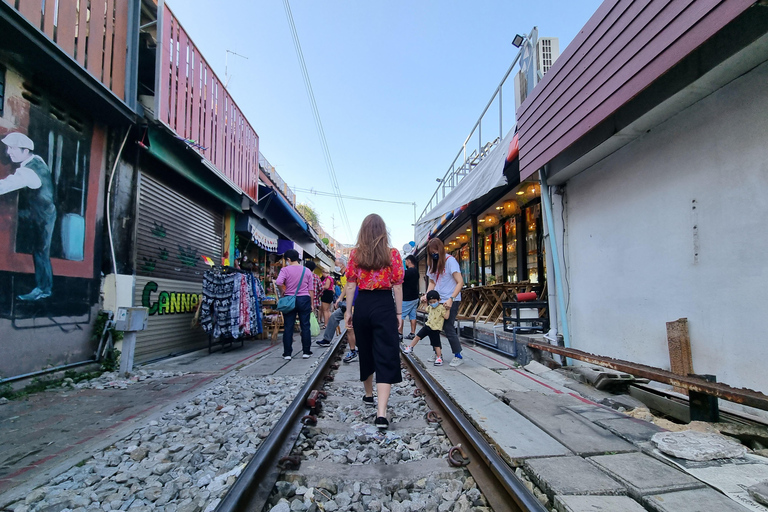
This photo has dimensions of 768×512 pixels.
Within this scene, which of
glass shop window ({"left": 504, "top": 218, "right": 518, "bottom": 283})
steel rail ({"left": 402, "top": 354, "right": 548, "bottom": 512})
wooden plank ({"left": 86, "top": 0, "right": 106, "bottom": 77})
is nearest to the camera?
steel rail ({"left": 402, "top": 354, "right": 548, "bottom": 512})

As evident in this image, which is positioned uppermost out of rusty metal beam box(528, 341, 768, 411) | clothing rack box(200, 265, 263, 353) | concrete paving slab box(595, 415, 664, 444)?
clothing rack box(200, 265, 263, 353)

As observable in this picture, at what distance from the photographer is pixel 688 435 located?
2.50 m

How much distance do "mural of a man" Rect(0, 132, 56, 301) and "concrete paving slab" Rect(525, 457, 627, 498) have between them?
527cm

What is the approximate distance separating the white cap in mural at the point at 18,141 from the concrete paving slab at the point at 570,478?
18.6 feet

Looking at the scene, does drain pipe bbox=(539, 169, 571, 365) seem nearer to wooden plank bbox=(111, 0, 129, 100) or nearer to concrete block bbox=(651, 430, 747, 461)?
concrete block bbox=(651, 430, 747, 461)

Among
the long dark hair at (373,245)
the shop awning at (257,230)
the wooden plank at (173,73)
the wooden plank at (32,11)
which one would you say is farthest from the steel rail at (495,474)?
the shop awning at (257,230)

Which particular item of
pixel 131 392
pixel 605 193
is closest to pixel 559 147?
pixel 605 193

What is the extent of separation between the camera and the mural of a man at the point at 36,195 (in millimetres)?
3934

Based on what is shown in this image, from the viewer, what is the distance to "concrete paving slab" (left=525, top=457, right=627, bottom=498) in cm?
188

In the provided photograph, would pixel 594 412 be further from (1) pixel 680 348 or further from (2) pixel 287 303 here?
(2) pixel 287 303

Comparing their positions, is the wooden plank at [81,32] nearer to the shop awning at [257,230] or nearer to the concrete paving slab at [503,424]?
the concrete paving slab at [503,424]

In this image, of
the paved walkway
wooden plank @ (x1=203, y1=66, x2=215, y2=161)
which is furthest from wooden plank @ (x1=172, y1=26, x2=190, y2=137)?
the paved walkway

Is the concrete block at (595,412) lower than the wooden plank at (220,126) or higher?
lower

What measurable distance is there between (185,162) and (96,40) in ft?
8.23
